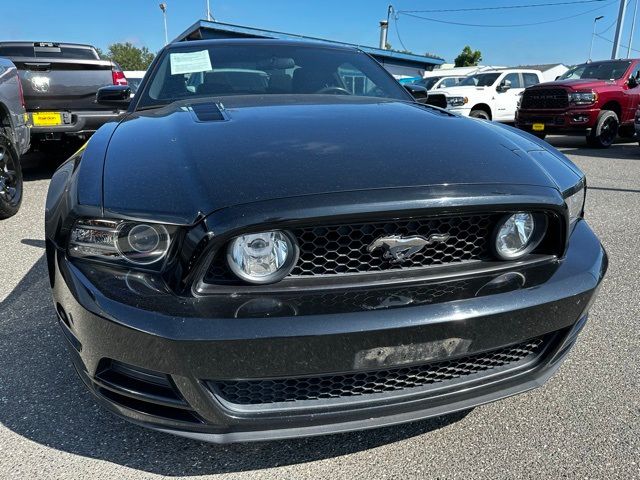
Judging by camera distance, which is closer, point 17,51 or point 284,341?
point 284,341

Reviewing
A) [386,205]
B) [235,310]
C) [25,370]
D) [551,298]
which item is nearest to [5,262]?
[25,370]

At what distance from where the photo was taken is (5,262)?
354cm

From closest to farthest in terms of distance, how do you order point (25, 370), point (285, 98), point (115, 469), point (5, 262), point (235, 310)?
point (235, 310)
point (115, 469)
point (25, 370)
point (285, 98)
point (5, 262)

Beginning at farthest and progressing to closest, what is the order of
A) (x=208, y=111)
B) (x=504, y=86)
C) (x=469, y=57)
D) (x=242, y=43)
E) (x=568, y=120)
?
(x=469, y=57), (x=504, y=86), (x=568, y=120), (x=242, y=43), (x=208, y=111)

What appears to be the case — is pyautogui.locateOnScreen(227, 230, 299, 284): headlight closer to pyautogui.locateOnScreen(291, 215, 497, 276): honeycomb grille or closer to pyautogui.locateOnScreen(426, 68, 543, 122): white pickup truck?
pyautogui.locateOnScreen(291, 215, 497, 276): honeycomb grille

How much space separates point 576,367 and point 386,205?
4.81ft

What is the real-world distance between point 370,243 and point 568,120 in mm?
9900

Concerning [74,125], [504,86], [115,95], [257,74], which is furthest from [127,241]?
[504,86]

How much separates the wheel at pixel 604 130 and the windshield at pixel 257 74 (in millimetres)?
8335

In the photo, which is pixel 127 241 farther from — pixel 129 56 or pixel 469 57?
pixel 129 56

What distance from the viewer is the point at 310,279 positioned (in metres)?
1.50

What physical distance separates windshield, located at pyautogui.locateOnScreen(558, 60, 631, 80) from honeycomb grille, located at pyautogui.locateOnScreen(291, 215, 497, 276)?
36.1ft

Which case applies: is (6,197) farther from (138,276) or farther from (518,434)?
(518,434)

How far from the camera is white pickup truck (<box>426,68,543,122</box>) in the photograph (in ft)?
38.9
